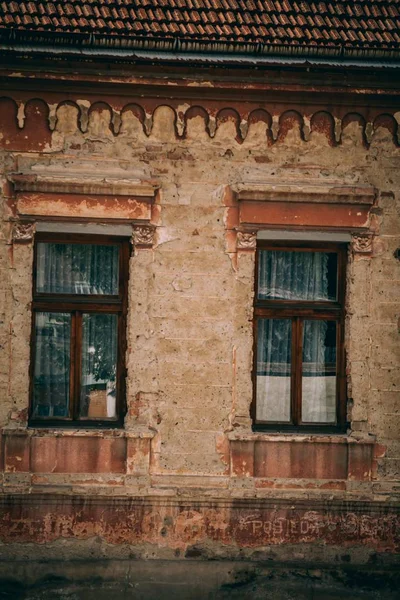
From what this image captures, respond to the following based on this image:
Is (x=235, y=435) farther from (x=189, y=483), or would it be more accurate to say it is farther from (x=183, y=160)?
(x=183, y=160)

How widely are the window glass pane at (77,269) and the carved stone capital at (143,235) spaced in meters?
0.29

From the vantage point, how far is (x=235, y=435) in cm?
1004

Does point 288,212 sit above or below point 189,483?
above

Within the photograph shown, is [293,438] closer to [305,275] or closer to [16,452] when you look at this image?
[305,275]

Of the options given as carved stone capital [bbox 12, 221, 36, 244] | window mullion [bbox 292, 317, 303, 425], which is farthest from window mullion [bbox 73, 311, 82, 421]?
window mullion [bbox 292, 317, 303, 425]

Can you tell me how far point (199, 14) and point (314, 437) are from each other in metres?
4.09

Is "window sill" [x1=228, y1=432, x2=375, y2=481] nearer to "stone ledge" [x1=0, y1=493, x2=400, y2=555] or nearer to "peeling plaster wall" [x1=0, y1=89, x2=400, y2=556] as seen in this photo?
"peeling plaster wall" [x1=0, y1=89, x2=400, y2=556]

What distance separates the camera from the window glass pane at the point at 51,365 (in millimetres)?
10188

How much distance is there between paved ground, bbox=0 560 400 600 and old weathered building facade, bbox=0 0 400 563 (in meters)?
0.15

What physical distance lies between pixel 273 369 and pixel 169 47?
10.5 feet

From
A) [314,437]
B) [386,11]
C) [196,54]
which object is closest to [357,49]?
[386,11]

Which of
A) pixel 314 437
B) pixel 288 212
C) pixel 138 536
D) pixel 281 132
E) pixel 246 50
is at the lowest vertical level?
pixel 138 536

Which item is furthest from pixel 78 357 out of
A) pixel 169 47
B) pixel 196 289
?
pixel 169 47

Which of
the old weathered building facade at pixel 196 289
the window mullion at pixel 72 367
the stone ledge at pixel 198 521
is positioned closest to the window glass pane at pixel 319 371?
the old weathered building facade at pixel 196 289
